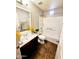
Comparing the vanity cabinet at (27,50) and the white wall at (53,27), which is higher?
the white wall at (53,27)

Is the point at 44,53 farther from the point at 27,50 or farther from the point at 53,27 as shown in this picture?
the point at 53,27

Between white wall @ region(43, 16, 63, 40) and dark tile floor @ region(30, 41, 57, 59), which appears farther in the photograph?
white wall @ region(43, 16, 63, 40)

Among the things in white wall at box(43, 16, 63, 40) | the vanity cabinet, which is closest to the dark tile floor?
the vanity cabinet

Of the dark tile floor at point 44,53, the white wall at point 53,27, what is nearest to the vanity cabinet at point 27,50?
the dark tile floor at point 44,53

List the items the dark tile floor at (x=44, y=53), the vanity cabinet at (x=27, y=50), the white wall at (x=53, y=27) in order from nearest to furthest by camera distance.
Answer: the vanity cabinet at (x=27, y=50), the dark tile floor at (x=44, y=53), the white wall at (x=53, y=27)

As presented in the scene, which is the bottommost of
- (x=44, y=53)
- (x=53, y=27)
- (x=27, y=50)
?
(x=44, y=53)

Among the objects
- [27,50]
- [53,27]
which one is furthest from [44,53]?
[53,27]

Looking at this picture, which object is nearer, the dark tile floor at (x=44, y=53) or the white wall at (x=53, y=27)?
the dark tile floor at (x=44, y=53)

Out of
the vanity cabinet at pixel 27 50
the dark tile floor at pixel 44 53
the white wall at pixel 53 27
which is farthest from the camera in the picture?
the white wall at pixel 53 27

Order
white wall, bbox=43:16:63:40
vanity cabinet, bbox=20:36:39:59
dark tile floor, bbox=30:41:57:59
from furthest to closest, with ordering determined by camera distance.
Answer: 1. white wall, bbox=43:16:63:40
2. dark tile floor, bbox=30:41:57:59
3. vanity cabinet, bbox=20:36:39:59

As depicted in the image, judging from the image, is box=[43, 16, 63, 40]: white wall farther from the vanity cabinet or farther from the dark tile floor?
the vanity cabinet

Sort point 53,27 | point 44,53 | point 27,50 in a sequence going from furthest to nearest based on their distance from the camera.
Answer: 1. point 53,27
2. point 44,53
3. point 27,50

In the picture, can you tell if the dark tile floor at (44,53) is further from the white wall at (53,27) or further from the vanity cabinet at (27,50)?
the white wall at (53,27)
